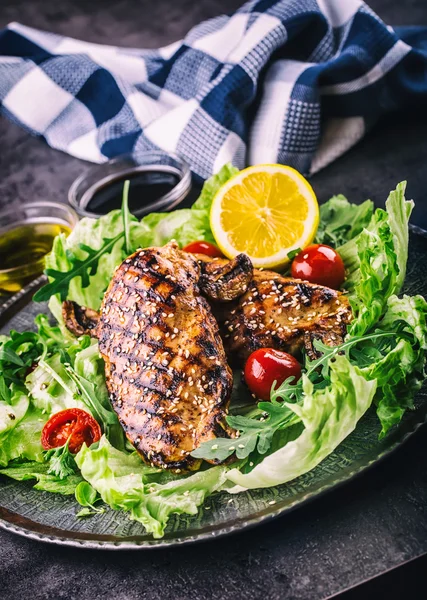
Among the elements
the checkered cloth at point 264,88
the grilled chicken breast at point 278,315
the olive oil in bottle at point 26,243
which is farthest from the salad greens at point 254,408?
the checkered cloth at point 264,88

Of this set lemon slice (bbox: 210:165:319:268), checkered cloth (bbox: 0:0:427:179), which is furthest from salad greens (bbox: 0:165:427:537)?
checkered cloth (bbox: 0:0:427:179)

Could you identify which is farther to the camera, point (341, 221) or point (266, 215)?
point (341, 221)

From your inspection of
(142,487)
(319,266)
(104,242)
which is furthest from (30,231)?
(142,487)

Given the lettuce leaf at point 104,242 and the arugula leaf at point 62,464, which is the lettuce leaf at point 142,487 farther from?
the lettuce leaf at point 104,242

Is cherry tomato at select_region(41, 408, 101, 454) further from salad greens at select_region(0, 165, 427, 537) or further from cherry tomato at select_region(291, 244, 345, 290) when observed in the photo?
cherry tomato at select_region(291, 244, 345, 290)

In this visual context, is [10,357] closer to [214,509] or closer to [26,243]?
[214,509]

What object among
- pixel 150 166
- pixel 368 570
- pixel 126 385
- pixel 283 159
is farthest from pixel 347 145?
pixel 368 570
